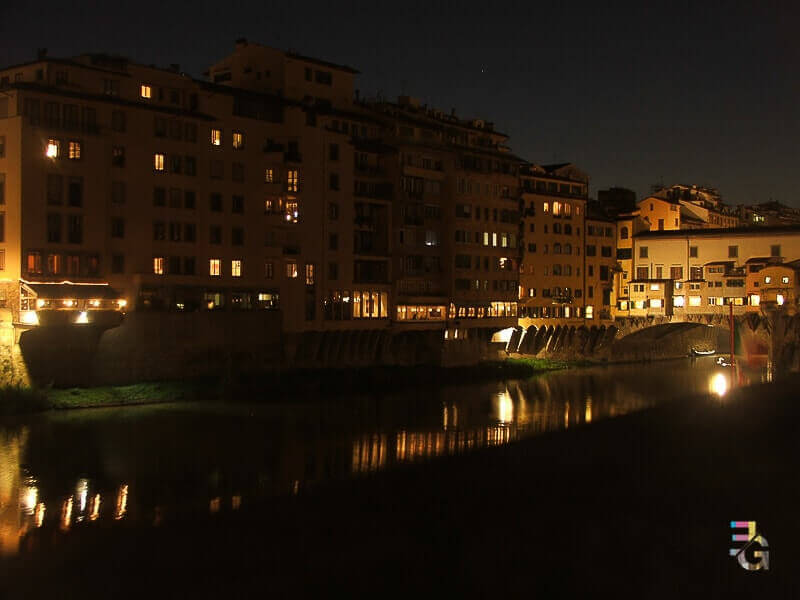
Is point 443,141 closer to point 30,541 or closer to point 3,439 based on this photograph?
point 3,439

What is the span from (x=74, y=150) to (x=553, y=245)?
152 ft

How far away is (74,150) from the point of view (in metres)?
41.8

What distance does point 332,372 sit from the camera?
51.7 m

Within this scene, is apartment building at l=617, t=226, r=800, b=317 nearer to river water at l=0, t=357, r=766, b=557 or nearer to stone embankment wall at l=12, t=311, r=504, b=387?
river water at l=0, t=357, r=766, b=557

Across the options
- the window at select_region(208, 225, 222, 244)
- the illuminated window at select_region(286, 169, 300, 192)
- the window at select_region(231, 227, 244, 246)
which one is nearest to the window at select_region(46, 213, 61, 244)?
the window at select_region(208, 225, 222, 244)

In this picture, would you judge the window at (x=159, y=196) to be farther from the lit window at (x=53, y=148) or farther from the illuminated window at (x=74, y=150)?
the lit window at (x=53, y=148)

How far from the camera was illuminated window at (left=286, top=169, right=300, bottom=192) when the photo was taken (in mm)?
50806

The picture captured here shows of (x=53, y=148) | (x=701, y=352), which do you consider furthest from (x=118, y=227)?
(x=701, y=352)

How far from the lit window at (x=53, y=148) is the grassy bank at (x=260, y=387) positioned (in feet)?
35.6

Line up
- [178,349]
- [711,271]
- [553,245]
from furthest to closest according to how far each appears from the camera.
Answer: [711,271] < [553,245] < [178,349]

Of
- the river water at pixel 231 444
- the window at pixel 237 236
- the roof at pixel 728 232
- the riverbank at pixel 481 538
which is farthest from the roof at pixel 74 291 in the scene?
the roof at pixel 728 232

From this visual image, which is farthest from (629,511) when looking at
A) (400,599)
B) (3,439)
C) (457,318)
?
(457,318)

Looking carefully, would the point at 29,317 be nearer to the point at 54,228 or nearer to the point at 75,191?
the point at 54,228

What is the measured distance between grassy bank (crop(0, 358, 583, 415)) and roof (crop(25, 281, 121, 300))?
4354 mm
